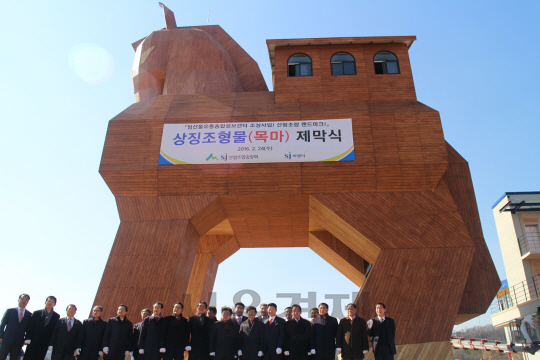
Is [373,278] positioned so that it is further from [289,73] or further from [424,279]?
[289,73]

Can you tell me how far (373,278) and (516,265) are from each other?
11246mm

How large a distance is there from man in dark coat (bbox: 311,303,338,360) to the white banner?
6.24 m

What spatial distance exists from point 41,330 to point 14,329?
44 cm

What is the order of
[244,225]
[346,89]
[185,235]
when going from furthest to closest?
1. [244,225]
2. [346,89]
3. [185,235]

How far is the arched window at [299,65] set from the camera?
1464 centimetres

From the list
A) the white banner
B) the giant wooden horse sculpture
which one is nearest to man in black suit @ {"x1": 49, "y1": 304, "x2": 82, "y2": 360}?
the giant wooden horse sculpture

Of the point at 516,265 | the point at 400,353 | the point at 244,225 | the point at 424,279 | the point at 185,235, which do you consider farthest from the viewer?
the point at 516,265

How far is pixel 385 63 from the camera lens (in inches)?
577

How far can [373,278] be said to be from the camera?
11523 millimetres

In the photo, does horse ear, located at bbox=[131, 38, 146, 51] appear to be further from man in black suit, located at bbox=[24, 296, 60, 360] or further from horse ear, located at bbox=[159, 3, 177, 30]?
Answer: man in black suit, located at bbox=[24, 296, 60, 360]

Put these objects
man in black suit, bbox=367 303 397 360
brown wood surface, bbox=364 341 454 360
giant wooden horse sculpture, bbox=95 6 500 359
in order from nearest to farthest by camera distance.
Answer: man in black suit, bbox=367 303 397 360
brown wood surface, bbox=364 341 454 360
giant wooden horse sculpture, bbox=95 6 500 359

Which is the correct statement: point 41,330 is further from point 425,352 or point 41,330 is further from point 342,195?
point 425,352

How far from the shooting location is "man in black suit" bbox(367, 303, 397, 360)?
22.8 ft

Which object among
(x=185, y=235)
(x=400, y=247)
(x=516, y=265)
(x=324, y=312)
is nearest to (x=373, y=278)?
(x=400, y=247)
